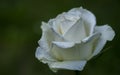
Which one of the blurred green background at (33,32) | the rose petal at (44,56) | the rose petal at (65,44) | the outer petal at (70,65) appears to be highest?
the rose petal at (65,44)

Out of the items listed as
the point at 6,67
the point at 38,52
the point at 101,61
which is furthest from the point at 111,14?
the point at 38,52

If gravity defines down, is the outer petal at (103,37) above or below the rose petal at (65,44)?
below

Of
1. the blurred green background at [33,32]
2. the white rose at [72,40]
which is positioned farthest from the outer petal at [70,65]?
the blurred green background at [33,32]

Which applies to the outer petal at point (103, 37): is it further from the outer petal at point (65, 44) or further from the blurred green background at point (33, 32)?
the blurred green background at point (33, 32)

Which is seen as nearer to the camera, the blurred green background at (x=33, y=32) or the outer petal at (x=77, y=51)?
the outer petal at (x=77, y=51)

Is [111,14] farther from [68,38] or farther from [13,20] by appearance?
[68,38]
